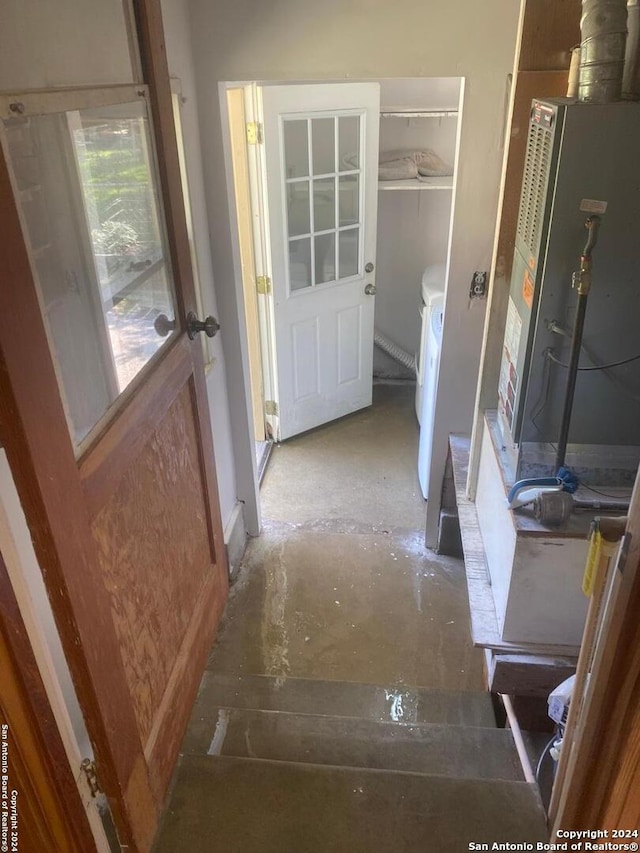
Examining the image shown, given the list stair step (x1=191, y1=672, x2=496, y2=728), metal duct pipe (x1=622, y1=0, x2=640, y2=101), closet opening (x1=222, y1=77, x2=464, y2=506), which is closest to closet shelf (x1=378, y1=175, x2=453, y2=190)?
closet opening (x1=222, y1=77, x2=464, y2=506)

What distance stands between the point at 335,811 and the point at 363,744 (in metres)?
0.30

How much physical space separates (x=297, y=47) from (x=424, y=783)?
2.13 meters

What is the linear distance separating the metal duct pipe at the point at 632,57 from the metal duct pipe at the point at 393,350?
2.75 meters

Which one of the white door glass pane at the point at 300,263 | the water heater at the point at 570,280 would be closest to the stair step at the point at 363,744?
the water heater at the point at 570,280

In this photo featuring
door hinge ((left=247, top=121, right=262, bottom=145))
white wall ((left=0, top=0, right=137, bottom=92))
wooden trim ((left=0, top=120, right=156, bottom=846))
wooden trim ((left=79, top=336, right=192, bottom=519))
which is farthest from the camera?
door hinge ((left=247, top=121, right=262, bottom=145))

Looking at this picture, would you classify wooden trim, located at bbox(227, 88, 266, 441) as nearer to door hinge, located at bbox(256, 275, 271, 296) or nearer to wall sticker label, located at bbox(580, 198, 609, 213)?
door hinge, located at bbox(256, 275, 271, 296)

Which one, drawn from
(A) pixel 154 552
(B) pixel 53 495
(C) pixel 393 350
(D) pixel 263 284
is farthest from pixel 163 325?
(C) pixel 393 350

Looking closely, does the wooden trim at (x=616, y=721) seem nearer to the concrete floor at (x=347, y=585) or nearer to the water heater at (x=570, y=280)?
the water heater at (x=570, y=280)

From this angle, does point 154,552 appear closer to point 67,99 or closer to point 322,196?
point 67,99

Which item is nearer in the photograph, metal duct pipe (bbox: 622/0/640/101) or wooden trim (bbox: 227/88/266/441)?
metal duct pipe (bbox: 622/0/640/101)

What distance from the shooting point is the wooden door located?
961 mm

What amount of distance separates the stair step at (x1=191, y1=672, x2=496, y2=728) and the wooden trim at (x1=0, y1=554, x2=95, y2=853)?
714mm

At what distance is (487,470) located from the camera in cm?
187

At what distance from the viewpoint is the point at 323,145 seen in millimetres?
3014
